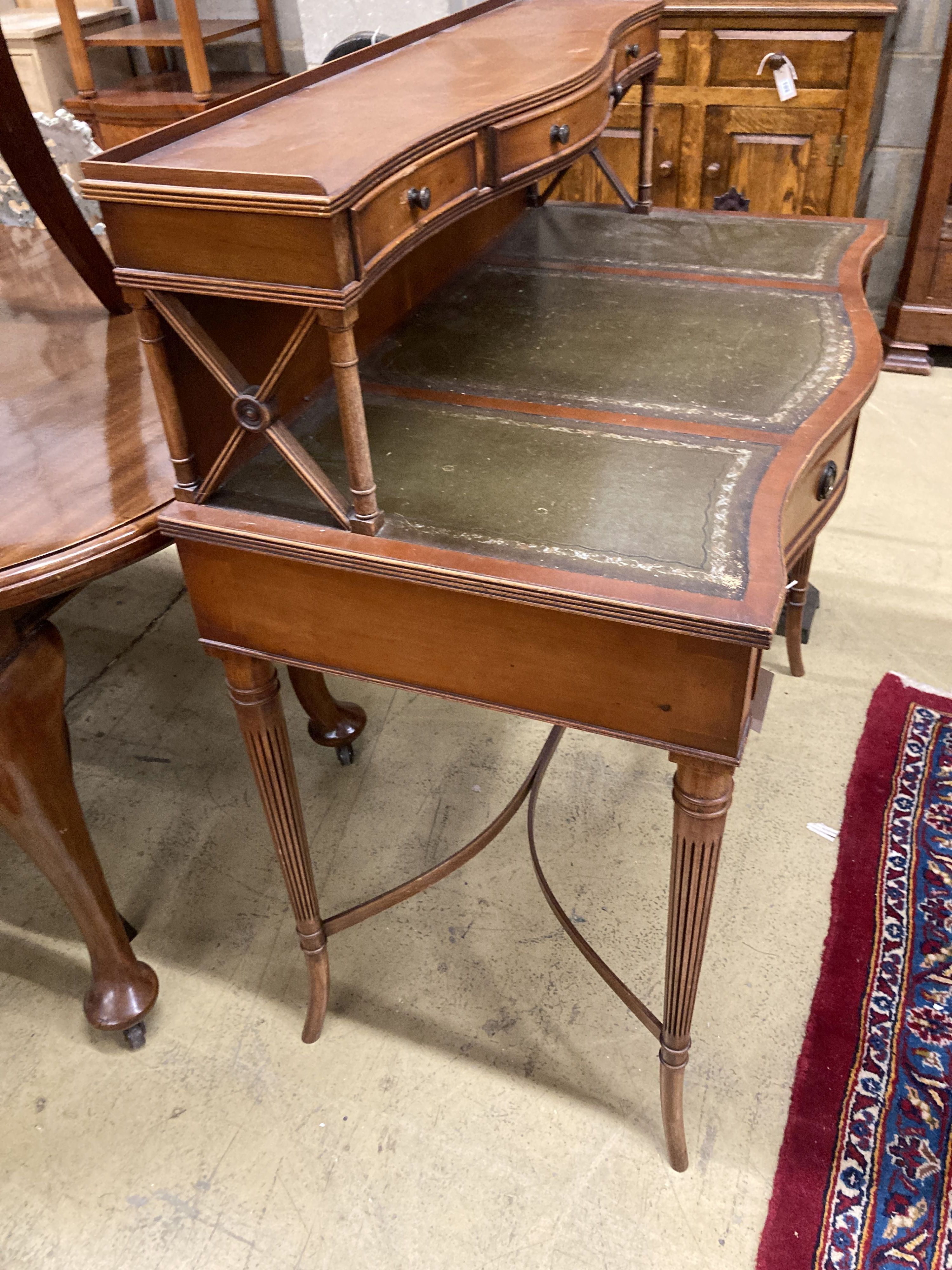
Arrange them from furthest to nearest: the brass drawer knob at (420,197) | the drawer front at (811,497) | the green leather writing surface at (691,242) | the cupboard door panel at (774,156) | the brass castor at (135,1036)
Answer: the cupboard door panel at (774,156) < the green leather writing surface at (691,242) < the brass castor at (135,1036) < the drawer front at (811,497) < the brass drawer knob at (420,197)

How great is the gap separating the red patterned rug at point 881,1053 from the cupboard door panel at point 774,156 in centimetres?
215

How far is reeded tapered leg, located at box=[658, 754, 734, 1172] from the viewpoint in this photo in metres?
1.17

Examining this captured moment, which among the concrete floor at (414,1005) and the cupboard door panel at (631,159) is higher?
the cupboard door panel at (631,159)

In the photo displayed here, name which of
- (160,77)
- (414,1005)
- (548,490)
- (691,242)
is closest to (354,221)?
(548,490)

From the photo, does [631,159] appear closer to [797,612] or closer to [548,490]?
[797,612]

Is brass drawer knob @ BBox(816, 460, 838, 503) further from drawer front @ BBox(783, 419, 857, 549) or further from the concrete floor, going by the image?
the concrete floor

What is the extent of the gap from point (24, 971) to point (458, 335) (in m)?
1.37

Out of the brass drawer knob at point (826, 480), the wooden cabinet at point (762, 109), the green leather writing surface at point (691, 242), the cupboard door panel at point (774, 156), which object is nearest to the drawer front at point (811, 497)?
the brass drawer knob at point (826, 480)

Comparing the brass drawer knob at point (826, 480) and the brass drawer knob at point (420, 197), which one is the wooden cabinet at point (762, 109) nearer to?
the brass drawer knob at point (826, 480)

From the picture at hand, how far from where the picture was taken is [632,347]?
1.56 m

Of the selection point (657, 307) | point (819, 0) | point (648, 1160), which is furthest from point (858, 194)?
point (648, 1160)

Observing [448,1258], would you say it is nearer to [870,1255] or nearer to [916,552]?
[870,1255]

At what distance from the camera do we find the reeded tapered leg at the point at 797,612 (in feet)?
7.55

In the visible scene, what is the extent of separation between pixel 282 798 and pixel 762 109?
9.76ft
